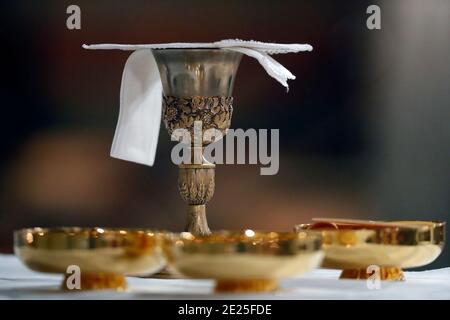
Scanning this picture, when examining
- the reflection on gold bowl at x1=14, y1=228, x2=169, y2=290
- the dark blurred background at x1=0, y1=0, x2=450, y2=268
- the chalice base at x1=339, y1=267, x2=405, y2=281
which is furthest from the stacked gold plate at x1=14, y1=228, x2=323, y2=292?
the dark blurred background at x1=0, y1=0, x2=450, y2=268

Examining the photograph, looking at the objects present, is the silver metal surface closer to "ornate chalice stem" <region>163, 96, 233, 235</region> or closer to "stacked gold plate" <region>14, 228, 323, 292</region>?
"ornate chalice stem" <region>163, 96, 233, 235</region>

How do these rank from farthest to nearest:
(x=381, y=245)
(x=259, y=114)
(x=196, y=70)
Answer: (x=259, y=114)
(x=196, y=70)
(x=381, y=245)

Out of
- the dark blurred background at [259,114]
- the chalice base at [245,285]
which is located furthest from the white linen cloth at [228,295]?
the dark blurred background at [259,114]

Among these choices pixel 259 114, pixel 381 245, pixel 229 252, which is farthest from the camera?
pixel 259 114

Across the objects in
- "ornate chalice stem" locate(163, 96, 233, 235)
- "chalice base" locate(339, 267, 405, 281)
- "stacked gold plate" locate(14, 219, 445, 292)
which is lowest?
"chalice base" locate(339, 267, 405, 281)

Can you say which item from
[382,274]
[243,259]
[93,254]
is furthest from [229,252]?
[382,274]

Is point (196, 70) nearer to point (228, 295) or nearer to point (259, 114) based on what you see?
point (228, 295)

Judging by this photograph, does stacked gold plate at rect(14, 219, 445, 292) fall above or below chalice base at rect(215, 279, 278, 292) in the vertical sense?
above
